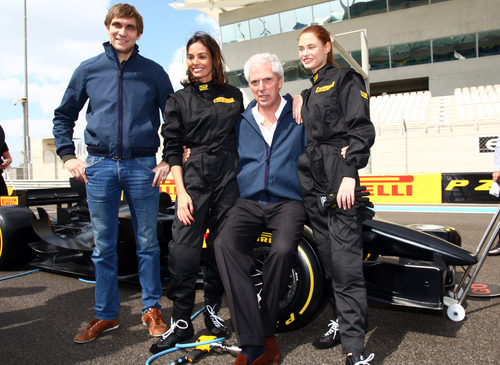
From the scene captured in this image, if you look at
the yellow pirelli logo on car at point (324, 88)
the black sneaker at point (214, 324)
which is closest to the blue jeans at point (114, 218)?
the black sneaker at point (214, 324)

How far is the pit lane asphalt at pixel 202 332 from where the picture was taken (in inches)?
89.5

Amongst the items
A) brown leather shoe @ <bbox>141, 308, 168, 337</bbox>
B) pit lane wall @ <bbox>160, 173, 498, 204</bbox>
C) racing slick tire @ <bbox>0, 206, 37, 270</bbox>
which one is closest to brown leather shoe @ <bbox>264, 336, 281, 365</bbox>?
brown leather shoe @ <bbox>141, 308, 168, 337</bbox>

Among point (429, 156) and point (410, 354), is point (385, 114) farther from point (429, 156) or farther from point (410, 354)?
point (410, 354)

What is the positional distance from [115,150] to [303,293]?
151 centimetres

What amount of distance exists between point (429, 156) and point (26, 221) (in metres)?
16.6

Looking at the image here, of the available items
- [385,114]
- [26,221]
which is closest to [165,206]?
[26,221]

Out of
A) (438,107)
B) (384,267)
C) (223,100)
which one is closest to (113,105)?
(223,100)

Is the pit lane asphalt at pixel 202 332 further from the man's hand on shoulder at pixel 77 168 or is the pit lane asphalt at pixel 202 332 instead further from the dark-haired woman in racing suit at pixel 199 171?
the man's hand on shoulder at pixel 77 168

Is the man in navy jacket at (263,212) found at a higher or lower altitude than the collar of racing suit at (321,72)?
lower

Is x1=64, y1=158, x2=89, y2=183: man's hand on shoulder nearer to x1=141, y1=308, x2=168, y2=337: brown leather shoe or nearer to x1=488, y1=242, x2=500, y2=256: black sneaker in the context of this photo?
x1=141, y1=308, x2=168, y2=337: brown leather shoe

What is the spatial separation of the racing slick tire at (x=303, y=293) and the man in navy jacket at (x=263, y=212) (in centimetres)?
26

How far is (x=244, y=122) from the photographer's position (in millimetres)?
2574

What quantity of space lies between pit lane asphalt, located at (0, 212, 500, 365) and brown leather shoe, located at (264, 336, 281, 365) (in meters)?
0.07

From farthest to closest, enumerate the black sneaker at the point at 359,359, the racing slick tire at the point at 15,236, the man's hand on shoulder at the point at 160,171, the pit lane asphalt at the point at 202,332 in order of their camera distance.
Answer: the racing slick tire at the point at 15,236 → the man's hand on shoulder at the point at 160,171 → the pit lane asphalt at the point at 202,332 → the black sneaker at the point at 359,359
